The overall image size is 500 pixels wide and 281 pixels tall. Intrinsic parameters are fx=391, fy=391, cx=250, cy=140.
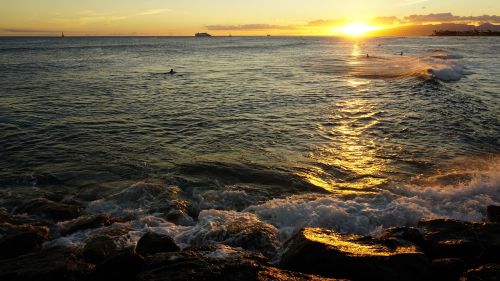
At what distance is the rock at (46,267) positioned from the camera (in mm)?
6777

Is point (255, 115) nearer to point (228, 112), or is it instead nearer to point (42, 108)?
point (228, 112)

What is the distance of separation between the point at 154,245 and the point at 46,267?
6.79ft

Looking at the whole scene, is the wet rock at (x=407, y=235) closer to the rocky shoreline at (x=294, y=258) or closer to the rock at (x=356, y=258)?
the rocky shoreline at (x=294, y=258)

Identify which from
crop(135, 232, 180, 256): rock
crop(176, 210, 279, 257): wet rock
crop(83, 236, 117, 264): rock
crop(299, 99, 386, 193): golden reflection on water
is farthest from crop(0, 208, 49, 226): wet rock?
crop(299, 99, 386, 193): golden reflection on water

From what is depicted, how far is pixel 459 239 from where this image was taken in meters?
8.02

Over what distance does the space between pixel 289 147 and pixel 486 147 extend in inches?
317

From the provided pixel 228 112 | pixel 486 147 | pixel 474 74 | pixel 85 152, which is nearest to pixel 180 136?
pixel 85 152

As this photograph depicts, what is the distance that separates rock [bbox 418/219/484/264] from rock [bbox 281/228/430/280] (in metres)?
0.71

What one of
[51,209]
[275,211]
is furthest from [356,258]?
[51,209]

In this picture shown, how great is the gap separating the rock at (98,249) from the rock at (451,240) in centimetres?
654

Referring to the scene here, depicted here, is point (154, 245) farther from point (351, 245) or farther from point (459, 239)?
point (459, 239)

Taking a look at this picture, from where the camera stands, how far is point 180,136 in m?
18.2

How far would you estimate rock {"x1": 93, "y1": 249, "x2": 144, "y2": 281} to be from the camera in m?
7.23

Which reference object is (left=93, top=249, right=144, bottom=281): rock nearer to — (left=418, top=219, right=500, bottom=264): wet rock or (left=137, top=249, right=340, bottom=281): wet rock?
(left=137, top=249, right=340, bottom=281): wet rock
